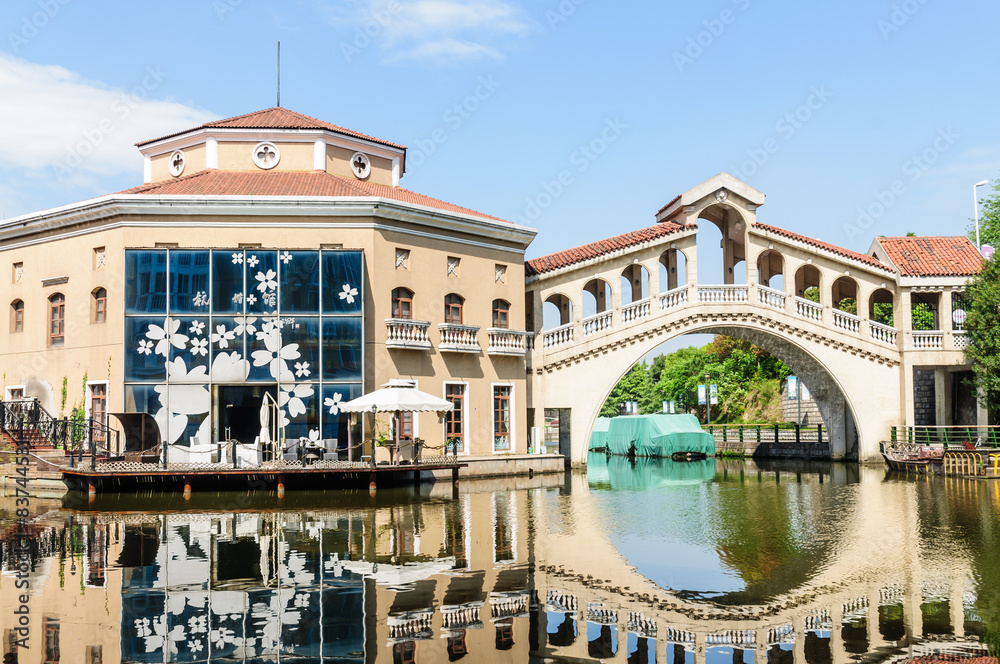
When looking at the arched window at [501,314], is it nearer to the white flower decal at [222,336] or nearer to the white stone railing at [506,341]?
the white stone railing at [506,341]

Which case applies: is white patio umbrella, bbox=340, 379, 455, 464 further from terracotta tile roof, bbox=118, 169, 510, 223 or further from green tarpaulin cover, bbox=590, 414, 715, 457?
green tarpaulin cover, bbox=590, 414, 715, 457

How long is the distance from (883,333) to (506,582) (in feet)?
96.3

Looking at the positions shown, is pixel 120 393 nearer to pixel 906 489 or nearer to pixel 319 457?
pixel 319 457

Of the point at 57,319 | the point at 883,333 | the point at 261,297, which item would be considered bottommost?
the point at 883,333

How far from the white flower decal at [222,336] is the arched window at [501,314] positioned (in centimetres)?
966

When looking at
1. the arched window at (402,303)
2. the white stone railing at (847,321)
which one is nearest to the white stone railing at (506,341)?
the arched window at (402,303)

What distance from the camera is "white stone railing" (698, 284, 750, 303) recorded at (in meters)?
35.2

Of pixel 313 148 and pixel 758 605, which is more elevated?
pixel 313 148

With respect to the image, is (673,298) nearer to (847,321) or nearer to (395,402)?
(847,321)

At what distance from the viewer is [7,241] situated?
102 ft

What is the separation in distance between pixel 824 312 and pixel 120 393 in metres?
26.1

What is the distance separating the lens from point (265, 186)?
29406 mm

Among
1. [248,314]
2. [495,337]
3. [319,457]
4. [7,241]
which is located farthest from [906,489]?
[7,241]

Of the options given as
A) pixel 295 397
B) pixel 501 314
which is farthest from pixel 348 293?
pixel 501 314
